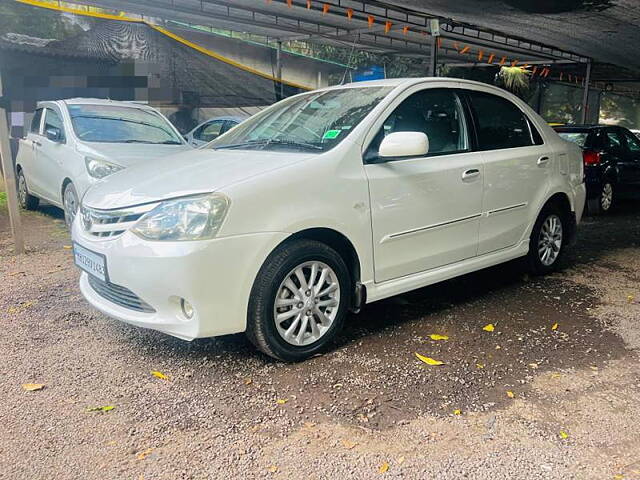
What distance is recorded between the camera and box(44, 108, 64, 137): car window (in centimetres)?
706

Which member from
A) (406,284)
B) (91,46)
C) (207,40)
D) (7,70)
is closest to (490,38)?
(207,40)

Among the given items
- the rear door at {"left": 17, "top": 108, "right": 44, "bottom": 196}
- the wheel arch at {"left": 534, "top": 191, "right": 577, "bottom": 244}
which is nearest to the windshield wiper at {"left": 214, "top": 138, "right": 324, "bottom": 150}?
the wheel arch at {"left": 534, "top": 191, "right": 577, "bottom": 244}

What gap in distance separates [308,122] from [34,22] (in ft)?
28.0

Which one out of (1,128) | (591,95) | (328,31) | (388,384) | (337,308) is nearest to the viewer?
(388,384)

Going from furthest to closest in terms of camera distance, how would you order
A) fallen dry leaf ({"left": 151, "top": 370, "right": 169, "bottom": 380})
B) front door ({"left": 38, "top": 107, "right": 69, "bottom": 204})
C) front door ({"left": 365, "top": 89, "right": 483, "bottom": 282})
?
front door ({"left": 38, "top": 107, "right": 69, "bottom": 204}) < front door ({"left": 365, "top": 89, "right": 483, "bottom": 282}) < fallen dry leaf ({"left": 151, "top": 370, "right": 169, "bottom": 380})

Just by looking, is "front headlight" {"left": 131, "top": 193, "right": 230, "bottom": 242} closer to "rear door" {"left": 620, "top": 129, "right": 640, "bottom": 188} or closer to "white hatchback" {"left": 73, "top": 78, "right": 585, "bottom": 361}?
"white hatchback" {"left": 73, "top": 78, "right": 585, "bottom": 361}

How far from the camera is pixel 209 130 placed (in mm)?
10883

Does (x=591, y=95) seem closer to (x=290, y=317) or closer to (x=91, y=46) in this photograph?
(x=91, y=46)

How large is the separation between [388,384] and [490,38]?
1155 cm

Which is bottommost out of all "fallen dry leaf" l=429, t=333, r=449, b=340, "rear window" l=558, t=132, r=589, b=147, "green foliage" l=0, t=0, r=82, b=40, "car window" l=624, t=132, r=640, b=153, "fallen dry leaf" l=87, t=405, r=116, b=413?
"fallen dry leaf" l=429, t=333, r=449, b=340

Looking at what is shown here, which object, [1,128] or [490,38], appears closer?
[1,128]

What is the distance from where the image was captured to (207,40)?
11.9 metres

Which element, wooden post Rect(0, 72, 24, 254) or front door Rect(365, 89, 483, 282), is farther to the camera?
wooden post Rect(0, 72, 24, 254)

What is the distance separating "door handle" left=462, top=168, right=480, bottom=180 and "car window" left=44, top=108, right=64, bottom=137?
16.7 feet
